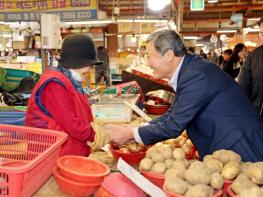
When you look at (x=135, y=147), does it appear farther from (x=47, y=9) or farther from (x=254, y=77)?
Answer: (x=47, y=9)

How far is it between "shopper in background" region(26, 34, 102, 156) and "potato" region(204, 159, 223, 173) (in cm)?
93

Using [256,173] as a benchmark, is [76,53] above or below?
above

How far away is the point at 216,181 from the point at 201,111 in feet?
2.34

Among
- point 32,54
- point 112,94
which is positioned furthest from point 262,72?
point 32,54

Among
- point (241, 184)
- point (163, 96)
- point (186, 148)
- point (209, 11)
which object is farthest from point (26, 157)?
point (209, 11)

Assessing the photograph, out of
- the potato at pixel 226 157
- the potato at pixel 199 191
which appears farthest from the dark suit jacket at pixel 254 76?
the potato at pixel 199 191

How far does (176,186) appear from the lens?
1.47 metres

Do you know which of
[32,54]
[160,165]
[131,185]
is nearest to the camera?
[131,185]

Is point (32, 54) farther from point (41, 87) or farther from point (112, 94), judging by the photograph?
point (41, 87)

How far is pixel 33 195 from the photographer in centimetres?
176

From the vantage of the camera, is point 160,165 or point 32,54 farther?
point 32,54

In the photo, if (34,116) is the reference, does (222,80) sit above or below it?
above

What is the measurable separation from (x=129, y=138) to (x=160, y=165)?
58cm

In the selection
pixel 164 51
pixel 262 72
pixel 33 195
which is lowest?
pixel 33 195
